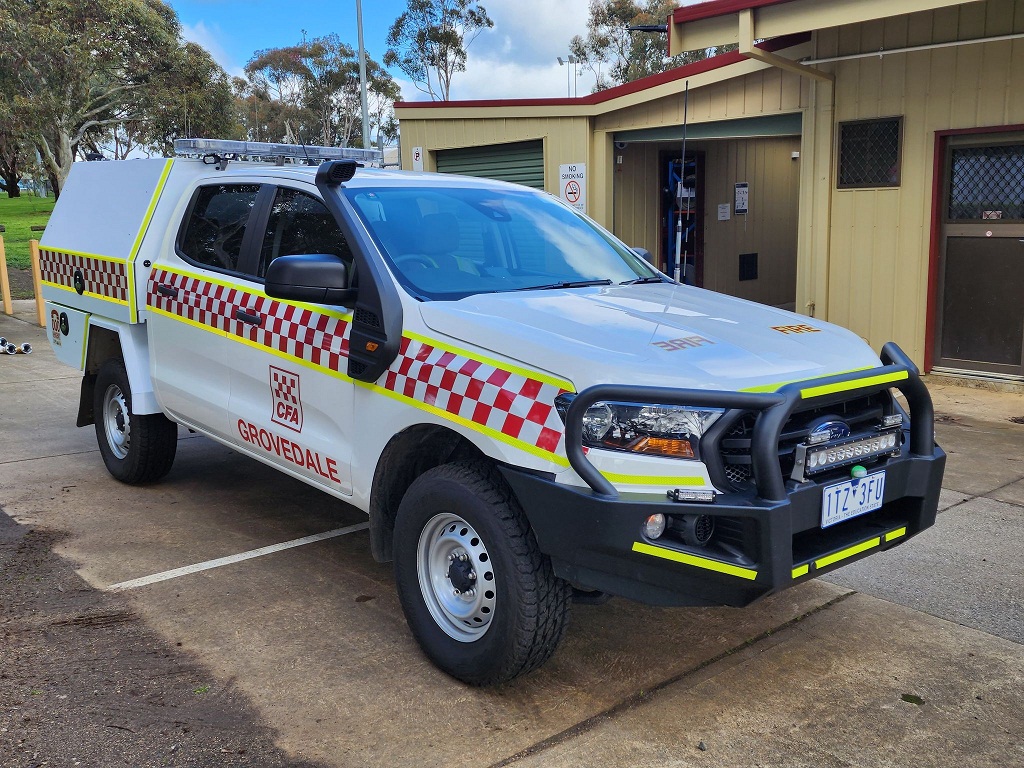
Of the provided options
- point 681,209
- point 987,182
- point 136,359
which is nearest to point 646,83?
point 681,209

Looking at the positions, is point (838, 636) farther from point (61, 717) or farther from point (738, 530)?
point (61, 717)

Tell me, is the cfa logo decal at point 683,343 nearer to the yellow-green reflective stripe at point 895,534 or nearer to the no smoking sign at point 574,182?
the yellow-green reflective stripe at point 895,534

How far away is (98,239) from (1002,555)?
5297 millimetres

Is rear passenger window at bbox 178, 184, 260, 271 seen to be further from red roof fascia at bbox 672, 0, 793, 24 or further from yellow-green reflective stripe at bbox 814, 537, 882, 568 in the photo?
red roof fascia at bbox 672, 0, 793, 24

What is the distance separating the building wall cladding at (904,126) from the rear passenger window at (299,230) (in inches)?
252

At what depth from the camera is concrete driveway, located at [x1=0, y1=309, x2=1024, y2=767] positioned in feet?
10.3

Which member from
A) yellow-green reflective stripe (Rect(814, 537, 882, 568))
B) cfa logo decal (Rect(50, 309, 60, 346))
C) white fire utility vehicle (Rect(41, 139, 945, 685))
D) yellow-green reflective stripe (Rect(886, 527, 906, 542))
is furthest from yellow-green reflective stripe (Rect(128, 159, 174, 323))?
yellow-green reflective stripe (Rect(886, 527, 906, 542))

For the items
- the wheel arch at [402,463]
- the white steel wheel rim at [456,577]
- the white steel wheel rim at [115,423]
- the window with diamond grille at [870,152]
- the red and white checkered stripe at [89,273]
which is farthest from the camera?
the window with diamond grille at [870,152]

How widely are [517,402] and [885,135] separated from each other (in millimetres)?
7164

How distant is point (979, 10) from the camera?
8.12 metres

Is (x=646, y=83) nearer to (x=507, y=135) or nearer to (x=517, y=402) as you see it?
(x=507, y=135)

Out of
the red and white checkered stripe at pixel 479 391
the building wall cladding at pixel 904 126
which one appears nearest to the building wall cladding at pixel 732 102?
the building wall cladding at pixel 904 126

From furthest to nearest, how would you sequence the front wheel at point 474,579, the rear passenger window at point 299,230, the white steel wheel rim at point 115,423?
the white steel wheel rim at point 115,423 < the rear passenger window at point 299,230 < the front wheel at point 474,579

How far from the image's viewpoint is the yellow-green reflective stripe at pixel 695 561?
2945mm
